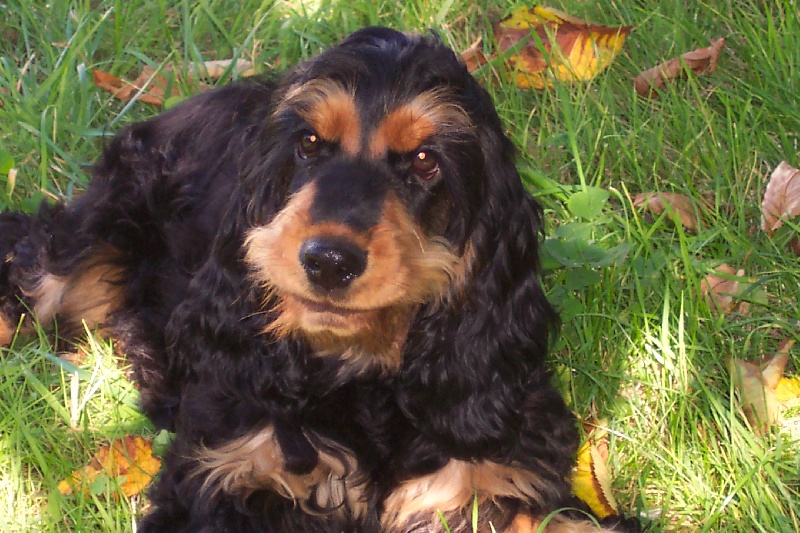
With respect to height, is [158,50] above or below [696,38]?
below

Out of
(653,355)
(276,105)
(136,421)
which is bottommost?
(136,421)

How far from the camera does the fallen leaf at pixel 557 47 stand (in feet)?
15.2

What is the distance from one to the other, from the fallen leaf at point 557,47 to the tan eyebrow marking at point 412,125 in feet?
6.17

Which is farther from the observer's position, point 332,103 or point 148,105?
point 148,105

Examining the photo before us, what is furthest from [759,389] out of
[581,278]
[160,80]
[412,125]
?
[160,80]

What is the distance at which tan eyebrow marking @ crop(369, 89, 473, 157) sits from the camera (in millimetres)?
2734

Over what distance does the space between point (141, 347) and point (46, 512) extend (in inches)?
29.0

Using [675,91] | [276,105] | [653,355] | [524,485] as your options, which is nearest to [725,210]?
[675,91]

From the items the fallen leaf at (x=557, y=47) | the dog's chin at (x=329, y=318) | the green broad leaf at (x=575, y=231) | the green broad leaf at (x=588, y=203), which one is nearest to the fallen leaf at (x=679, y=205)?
the green broad leaf at (x=588, y=203)

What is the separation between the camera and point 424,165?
2812 mm

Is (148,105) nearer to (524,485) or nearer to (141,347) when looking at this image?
(141,347)

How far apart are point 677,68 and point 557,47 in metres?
0.50

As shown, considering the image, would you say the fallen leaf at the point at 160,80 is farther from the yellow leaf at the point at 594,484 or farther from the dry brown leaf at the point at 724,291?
the yellow leaf at the point at 594,484

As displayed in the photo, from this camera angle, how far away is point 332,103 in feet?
9.01
